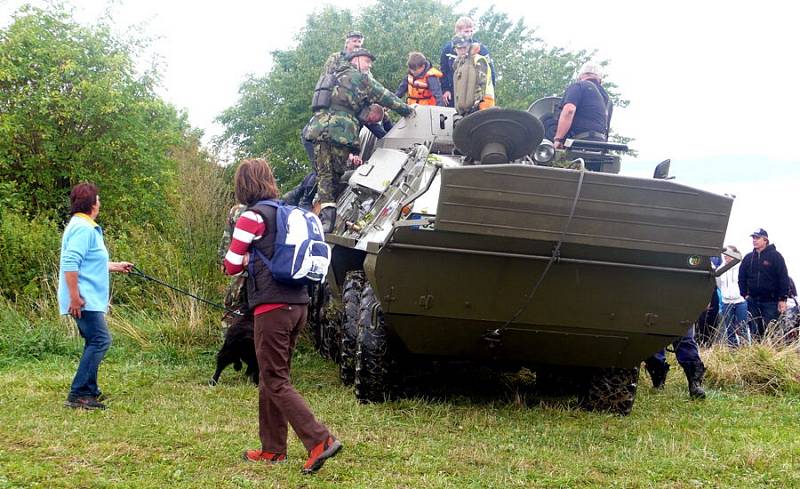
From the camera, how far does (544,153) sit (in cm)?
727

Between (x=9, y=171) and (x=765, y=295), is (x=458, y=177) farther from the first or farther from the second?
(x=9, y=171)

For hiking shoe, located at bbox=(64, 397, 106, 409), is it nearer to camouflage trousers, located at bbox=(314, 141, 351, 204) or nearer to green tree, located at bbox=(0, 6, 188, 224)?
camouflage trousers, located at bbox=(314, 141, 351, 204)

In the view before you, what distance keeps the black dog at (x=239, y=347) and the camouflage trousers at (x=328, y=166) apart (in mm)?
1715

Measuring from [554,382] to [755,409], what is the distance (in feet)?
5.51

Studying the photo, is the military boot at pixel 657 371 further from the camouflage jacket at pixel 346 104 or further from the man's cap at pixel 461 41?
the man's cap at pixel 461 41

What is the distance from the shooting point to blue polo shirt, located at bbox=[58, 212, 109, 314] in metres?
6.20

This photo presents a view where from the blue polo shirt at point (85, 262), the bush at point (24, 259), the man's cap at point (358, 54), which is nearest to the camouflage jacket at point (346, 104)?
the man's cap at point (358, 54)

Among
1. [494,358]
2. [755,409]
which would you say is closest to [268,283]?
[494,358]

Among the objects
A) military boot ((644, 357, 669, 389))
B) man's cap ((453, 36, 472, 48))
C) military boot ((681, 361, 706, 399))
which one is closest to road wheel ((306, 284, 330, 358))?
man's cap ((453, 36, 472, 48))

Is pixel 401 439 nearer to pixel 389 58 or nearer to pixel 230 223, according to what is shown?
pixel 230 223

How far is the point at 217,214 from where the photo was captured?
11508mm

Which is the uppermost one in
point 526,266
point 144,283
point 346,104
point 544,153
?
point 346,104

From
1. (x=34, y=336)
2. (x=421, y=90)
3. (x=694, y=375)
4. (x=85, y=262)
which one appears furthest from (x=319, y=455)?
(x=421, y=90)

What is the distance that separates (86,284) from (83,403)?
33.5 inches
